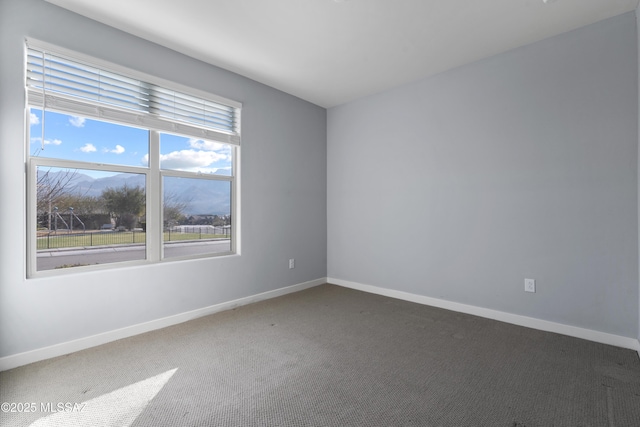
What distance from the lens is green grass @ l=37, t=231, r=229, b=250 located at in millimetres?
2451

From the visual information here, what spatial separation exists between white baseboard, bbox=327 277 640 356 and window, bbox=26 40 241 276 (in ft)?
7.31

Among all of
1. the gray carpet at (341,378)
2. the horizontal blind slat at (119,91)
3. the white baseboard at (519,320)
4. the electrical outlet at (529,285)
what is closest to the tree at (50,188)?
the horizontal blind slat at (119,91)

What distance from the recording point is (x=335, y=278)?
15.3 feet

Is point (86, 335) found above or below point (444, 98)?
below

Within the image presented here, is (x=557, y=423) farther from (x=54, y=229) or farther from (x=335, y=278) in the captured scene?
(x=54, y=229)

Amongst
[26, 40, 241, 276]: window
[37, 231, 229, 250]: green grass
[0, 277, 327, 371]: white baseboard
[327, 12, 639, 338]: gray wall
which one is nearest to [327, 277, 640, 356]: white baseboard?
[327, 12, 639, 338]: gray wall

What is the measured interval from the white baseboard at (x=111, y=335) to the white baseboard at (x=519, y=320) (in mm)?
1661

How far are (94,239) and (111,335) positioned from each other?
33.1 inches

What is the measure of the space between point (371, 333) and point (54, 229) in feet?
9.23

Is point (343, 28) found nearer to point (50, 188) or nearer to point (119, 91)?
point (119, 91)

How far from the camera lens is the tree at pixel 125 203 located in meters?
2.76

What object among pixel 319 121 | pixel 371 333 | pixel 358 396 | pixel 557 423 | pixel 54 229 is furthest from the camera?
pixel 319 121

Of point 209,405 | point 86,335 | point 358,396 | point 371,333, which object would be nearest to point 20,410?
point 86,335

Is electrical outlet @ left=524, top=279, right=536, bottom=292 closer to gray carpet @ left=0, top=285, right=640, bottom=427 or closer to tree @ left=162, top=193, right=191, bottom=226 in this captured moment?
gray carpet @ left=0, top=285, right=640, bottom=427
